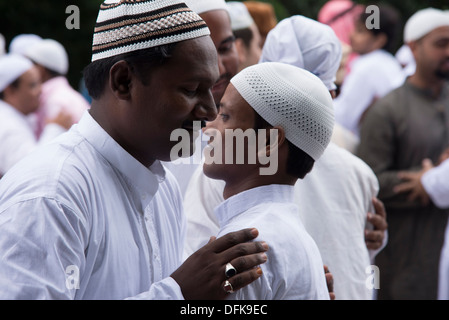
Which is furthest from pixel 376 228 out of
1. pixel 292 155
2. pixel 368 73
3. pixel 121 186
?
pixel 368 73

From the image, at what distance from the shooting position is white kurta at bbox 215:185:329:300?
7.50ft

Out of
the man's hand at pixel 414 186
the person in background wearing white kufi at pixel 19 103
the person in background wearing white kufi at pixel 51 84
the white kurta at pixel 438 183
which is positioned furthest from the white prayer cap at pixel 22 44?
the white kurta at pixel 438 183

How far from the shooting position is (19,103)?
7.95 meters

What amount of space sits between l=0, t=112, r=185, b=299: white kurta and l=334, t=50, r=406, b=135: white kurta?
15.9 feet

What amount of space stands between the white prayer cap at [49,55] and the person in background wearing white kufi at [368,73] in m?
3.46

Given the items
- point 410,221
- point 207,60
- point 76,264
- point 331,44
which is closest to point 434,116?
point 410,221

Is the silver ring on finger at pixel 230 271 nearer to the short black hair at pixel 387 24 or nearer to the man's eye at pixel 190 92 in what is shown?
the man's eye at pixel 190 92

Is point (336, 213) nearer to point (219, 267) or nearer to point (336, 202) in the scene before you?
point (336, 202)

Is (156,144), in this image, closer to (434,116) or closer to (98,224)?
(98,224)

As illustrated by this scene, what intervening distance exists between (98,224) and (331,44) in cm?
219

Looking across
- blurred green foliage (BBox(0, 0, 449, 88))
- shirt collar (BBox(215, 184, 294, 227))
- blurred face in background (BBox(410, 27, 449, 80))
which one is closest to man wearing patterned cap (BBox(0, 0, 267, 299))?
shirt collar (BBox(215, 184, 294, 227))

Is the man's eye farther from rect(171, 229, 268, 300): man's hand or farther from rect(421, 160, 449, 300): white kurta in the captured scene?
rect(421, 160, 449, 300): white kurta

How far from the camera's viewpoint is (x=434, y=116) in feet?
20.3

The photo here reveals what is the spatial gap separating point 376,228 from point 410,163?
8.28ft
